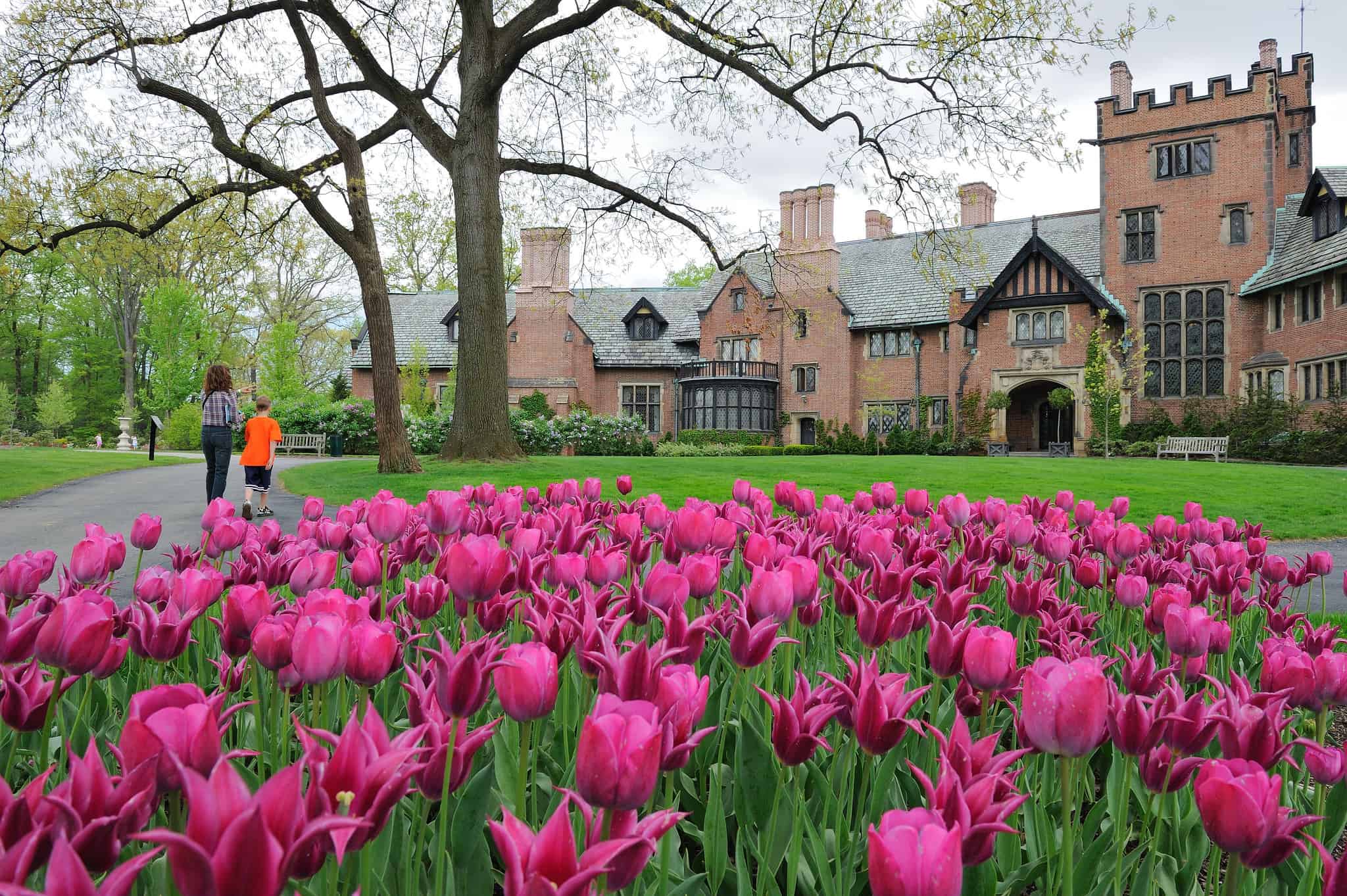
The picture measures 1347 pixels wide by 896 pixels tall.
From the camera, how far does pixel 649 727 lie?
938 mm

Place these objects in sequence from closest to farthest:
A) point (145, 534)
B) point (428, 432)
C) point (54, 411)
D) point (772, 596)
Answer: point (772, 596) < point (145, 534) < point (428, 432) < point (54, 411)

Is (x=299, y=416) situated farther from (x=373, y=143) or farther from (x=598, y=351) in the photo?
(x=373, y=143)

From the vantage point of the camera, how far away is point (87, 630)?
4.83 feet

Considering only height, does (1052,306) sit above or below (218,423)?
above

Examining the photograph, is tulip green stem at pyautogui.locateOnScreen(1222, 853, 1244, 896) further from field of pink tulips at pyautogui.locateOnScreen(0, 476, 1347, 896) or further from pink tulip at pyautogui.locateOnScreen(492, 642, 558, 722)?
pink tulip at pyautogui.locateOnScreen(492, 642, 558, 722)

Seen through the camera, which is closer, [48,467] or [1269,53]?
[48,467]

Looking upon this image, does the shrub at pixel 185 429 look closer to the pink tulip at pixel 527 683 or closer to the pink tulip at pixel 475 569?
the pink tulip at pixel 475 569

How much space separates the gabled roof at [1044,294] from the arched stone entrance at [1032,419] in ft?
11.9

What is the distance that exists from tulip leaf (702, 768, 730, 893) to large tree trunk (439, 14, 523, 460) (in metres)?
14.3

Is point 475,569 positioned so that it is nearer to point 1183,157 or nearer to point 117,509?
point 117,509

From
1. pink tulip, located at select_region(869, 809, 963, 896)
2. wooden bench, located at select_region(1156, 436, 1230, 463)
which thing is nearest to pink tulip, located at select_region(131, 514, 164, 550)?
pink tulip, located at select_region(869, 809, 963, 896)

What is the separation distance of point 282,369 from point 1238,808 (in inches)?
1692

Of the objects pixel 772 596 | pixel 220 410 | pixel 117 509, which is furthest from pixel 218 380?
pixel 772 596

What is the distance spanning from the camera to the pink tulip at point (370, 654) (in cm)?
143
